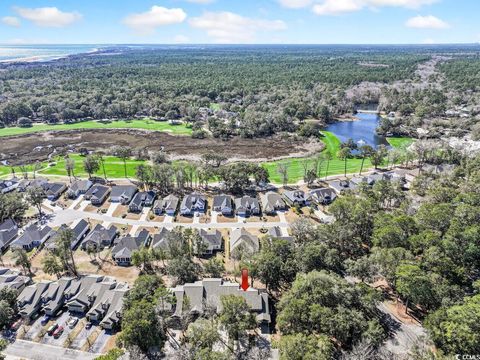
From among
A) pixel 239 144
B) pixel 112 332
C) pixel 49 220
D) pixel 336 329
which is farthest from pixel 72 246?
pixel 239 144

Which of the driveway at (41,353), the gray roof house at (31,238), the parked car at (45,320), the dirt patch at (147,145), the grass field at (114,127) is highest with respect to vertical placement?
the grass field at (114,127)

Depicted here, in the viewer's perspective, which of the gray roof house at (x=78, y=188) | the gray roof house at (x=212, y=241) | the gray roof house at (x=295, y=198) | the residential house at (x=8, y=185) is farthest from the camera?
the residential house at (x=8, y=185)

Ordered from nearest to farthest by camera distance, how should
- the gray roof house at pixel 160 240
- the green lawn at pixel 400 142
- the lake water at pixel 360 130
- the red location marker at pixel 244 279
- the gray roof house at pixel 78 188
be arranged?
the red location marker at pixel 244 279
the gray roof house at pixel 160 240
the gray roof house at pixel 78 188
the green lawn at pixel 400 142
the lake water at pixel 360 130

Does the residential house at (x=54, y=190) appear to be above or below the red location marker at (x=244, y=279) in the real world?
below

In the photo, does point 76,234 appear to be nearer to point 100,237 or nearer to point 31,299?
point 100,237

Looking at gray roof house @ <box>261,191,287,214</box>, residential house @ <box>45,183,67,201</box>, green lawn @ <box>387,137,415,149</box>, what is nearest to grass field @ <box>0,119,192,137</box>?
residential house @ <box>45,183,67,201</box>

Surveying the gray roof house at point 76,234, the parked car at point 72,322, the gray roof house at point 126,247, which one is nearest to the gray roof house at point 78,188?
the gray roof house at point 76,234

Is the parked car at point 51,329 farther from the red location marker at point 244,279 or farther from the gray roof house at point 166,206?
the gray roof house at point 166,206

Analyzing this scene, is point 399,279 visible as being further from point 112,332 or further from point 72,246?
point 72,246
